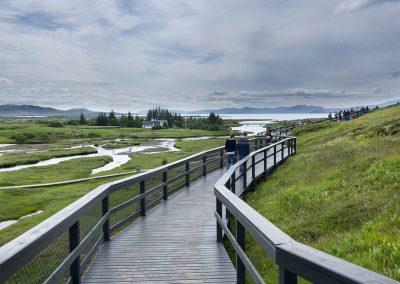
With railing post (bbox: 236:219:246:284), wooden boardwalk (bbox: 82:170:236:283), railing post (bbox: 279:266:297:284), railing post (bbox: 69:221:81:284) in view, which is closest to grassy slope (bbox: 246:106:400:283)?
wooden boardwalk (bbox: 82:170:236:283)

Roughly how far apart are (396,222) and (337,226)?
1.53 metres

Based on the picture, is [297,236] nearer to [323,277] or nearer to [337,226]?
[337,226]

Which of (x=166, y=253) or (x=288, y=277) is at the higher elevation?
(x=288, y=277)

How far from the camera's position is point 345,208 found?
403 inches

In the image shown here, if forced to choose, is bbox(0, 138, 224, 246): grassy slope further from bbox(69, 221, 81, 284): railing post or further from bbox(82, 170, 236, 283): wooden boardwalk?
bbox(69, 221, 81, 284): railing post

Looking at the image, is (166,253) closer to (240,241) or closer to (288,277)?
(240,241)

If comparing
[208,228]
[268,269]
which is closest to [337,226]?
[268,269]

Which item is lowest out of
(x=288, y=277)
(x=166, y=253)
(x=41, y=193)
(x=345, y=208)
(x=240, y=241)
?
(x=41, y=193)

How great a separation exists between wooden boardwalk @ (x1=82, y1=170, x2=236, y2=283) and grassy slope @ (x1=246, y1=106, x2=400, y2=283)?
1.12 m

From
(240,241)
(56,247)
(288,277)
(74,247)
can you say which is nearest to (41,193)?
(56,247)

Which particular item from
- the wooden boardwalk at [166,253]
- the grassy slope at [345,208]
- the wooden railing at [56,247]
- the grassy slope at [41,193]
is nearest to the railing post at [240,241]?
the wooden boardwalk at [166,253]

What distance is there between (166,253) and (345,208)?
193 inches

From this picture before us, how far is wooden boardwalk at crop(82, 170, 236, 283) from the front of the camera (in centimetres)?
662

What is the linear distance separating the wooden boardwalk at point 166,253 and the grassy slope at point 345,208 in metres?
1.12
